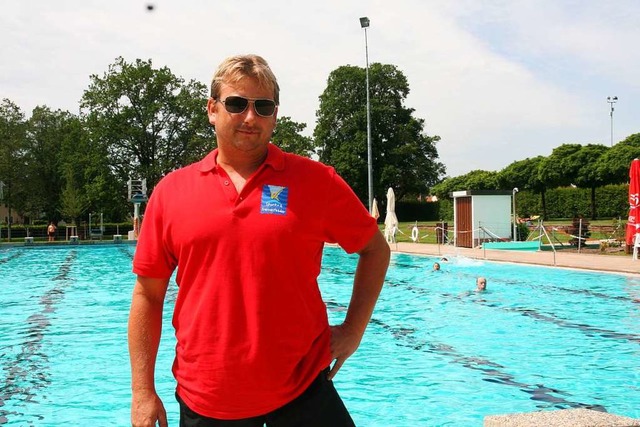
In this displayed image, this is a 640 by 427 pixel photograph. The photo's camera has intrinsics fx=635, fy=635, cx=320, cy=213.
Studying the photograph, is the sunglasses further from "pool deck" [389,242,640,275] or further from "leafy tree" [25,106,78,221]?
"leafy tree" [25,106,78,221]

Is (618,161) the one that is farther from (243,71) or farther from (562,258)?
(243,71)

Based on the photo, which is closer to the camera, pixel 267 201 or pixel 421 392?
pixel 267 201

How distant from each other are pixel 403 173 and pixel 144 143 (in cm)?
2285

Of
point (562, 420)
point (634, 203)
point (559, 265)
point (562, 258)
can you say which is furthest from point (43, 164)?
point (562, 420)

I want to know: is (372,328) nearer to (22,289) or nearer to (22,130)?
(22,289)

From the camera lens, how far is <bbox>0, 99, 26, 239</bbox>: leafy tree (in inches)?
2362

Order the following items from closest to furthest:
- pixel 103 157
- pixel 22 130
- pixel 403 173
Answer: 1. pixel 103 157
2. pixel 403 173
3. pixel 22 130

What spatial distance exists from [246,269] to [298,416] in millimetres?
570

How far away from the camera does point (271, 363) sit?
2186 mm

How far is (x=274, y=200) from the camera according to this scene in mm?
2186

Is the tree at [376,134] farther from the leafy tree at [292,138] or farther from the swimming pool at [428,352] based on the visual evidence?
the swimming pool at [428,352]

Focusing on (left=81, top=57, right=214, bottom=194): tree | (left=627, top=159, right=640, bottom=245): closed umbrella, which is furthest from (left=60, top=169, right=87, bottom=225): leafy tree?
(left=627, top=159, right=640, bottom=245): closed umbrella

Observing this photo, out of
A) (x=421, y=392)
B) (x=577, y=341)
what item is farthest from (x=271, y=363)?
(x=577, y=341)

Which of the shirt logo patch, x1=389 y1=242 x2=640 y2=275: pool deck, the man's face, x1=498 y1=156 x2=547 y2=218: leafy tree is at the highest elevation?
x1=498 y1=156 x2=547 y2=218: leafy tree
